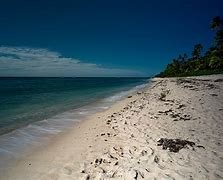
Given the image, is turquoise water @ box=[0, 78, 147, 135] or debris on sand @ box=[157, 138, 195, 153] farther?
turquoise water @ box=[0, 78, 147, 135]

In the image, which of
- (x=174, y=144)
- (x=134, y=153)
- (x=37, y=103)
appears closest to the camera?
(x=134, y=153)

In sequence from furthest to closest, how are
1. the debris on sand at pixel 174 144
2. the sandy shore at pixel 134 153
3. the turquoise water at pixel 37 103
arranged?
the turquoise water at pixel 37 103 → the debris on sand at pixel 174 144 → the sandy shore at pixel 134 153

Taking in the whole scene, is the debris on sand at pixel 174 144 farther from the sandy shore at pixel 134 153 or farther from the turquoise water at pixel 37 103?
the turquoise water at pixel 37 103

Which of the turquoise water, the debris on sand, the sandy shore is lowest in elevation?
the turquoise water

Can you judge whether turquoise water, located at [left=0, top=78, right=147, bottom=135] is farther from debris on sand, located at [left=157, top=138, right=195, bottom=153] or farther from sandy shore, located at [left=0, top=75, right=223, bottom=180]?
debris on sand, located at [left=157, top=138, right=195, bottom=153]

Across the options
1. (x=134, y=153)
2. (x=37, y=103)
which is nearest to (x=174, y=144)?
(x=134, y=153)

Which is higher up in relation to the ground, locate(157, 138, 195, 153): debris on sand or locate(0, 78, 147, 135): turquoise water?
locate(157, 138, 195, 153): debris on sand

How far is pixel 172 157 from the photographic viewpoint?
5543 millimetres

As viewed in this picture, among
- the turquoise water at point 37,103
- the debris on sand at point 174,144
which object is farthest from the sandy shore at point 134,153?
the turquoise water at point 37,103

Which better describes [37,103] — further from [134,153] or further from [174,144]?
[174,144]

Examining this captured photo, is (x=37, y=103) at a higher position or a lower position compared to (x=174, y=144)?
lower

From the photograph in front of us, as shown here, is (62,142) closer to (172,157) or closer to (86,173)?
(86,173)

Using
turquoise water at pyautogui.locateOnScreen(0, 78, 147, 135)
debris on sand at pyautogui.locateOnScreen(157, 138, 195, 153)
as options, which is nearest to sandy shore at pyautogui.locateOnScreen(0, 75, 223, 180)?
debris on sand at pyautogui.locateOnScreen(157, 138, 195, 153)

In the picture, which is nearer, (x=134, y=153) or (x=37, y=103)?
(x=134, y=153)
